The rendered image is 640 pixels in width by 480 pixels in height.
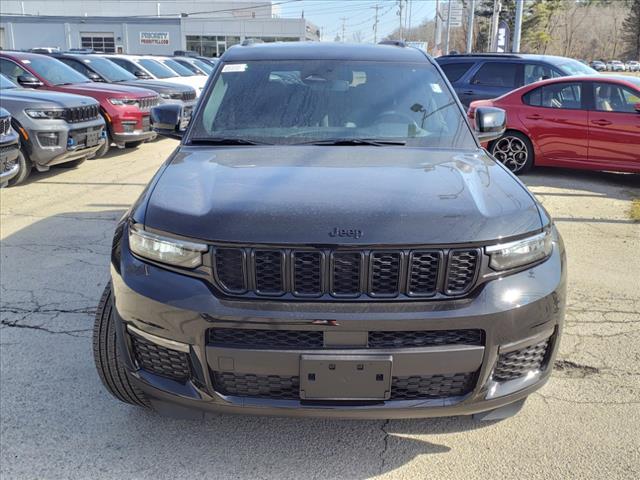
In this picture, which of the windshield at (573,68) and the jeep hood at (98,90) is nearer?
the jeep hood at (98,90)

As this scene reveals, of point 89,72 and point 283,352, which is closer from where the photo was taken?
point 283,352

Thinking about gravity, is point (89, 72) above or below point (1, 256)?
above

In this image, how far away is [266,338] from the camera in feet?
7.41

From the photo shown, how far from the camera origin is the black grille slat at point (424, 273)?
2.27m

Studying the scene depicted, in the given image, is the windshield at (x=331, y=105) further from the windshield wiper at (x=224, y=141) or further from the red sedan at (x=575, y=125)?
the red sedan at (x=575, y=125)

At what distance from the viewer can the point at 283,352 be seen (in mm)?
2211

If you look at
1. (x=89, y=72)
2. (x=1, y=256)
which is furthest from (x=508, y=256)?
(x=89, y=72)

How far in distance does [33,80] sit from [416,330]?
32.1 ft

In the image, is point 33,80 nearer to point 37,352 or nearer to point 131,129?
point 131,129

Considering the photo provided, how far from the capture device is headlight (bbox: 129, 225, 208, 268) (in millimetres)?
2326

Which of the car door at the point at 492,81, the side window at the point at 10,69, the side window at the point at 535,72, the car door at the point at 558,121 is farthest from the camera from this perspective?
the car door at the point at 492,81

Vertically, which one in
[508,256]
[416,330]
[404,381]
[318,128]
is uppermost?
[318,128]

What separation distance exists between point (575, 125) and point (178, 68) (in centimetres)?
1291

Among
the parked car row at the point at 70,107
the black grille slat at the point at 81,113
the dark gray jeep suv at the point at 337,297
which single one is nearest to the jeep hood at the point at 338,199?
the dark gray jeep suv at the point at 337,297
